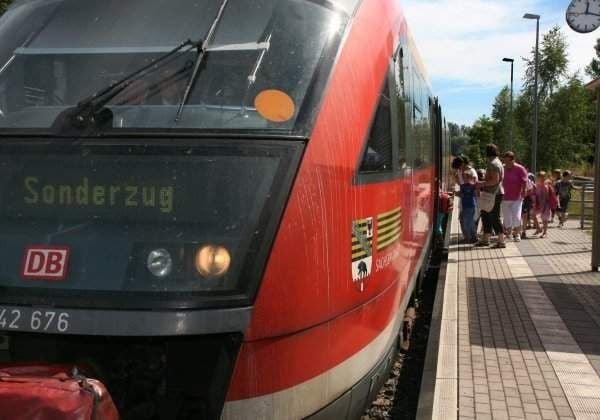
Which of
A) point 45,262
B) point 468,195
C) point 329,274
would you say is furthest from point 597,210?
point 45,262

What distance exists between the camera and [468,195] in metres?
14.0

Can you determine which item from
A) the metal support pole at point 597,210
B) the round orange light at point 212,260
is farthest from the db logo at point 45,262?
the metal support pole at point 597,210

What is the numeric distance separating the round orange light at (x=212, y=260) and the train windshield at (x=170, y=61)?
60 cm

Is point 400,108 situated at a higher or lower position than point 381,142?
higher

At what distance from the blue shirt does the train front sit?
10780 mm

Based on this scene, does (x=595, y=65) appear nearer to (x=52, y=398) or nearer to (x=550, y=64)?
(x=550, y=64)

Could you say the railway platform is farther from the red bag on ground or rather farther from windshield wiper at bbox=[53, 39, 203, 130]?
windshield wiper at bbox=[53, 39, 203, 130]

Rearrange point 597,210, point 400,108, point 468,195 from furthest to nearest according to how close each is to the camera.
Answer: point 468,195
point 597,210
point 400,108

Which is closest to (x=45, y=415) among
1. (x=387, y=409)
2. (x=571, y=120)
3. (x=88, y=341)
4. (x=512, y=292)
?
(x=88, y=341)

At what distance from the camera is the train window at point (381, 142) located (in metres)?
3.70

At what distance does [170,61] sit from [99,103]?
0.43 metres

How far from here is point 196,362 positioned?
2916 millimetres

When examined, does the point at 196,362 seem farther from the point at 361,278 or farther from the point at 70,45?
the point at 70,45

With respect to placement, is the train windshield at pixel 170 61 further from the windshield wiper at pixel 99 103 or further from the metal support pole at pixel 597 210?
the metal support pole at pixel 597 210
